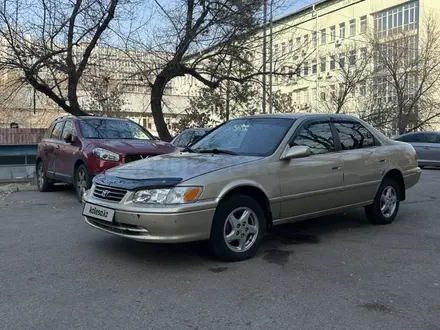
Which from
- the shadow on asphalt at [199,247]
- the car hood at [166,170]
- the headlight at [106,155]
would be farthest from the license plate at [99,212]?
the headlight at [106,155]

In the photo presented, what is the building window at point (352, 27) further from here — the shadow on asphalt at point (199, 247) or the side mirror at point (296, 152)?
the side mirror at point (296, 152)

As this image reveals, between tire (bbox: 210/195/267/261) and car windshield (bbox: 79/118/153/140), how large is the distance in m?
4.99

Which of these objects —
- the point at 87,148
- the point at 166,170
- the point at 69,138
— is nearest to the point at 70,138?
the point at 69,138

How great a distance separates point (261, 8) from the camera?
50.3 feet

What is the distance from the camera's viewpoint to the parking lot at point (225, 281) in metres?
3.57

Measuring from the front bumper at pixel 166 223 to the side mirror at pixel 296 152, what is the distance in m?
1.18

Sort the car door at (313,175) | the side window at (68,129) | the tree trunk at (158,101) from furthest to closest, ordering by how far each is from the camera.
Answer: the tree trunk at (158,101) < the side window at (68,129) < the car door at (313,175)

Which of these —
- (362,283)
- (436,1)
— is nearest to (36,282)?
(362,283)

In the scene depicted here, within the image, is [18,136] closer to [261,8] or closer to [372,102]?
[261,8]

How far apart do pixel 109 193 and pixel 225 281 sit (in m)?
1.57

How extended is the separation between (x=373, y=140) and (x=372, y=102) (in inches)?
1121

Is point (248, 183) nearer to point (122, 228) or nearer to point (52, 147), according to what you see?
point (122, 228)

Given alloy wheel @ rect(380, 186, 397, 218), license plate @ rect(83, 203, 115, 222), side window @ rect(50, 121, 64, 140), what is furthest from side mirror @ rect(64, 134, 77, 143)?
alloy wheel @ rect(380, 186, 397, 218)

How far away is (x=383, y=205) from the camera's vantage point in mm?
6891
